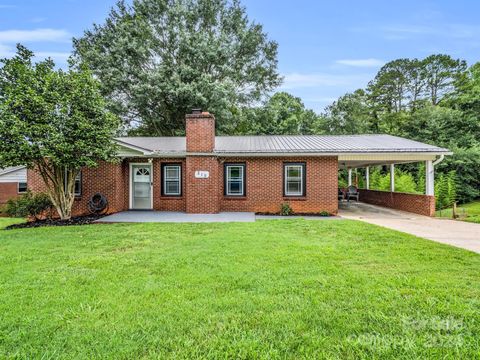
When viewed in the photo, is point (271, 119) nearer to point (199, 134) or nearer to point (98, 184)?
point (199, 134)

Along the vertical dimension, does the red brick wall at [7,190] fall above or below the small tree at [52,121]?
below

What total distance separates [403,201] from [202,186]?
9569mm

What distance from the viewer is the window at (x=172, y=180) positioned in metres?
12.5

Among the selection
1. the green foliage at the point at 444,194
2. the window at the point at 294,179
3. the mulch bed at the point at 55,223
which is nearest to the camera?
the mulch bed at the point at 55,223

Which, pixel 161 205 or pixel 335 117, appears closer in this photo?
pixel 161 205

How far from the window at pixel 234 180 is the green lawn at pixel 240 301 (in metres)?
6.06

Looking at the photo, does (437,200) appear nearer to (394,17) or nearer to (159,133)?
(394,17)

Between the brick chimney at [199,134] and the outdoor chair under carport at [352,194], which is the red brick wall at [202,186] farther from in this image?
the outdoor chair under carport at [352,194]

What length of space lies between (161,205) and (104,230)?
14.4ft

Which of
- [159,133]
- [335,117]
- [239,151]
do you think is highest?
[335,117]

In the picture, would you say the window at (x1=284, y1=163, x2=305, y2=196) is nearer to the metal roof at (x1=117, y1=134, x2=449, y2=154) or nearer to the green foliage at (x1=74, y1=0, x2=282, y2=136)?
the metal roof at (x1=117, y1=134, x2=449, y2=154)

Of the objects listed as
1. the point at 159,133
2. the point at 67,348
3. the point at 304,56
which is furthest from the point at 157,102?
the point at 67,348

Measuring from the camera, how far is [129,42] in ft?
69.2

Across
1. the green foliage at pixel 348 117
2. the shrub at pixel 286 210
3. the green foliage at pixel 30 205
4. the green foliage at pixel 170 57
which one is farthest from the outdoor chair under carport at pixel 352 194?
the green foliage at pixel 30 205
